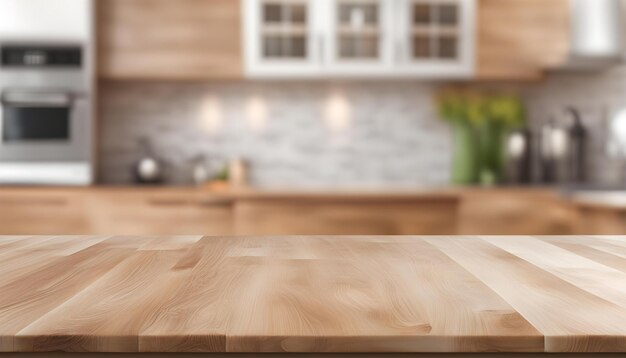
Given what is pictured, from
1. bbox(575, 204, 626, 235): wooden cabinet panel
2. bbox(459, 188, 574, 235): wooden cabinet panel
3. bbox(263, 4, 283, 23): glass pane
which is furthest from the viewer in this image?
bbox(263, 4, 283, 23): glass pane

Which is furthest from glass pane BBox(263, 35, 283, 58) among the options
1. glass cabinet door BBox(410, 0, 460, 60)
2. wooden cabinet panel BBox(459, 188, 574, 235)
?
wooden cabinet panel BBox(459, 188, 574, 235)

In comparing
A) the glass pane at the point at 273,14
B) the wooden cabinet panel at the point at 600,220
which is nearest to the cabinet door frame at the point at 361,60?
the glass pane at the point at 273,14

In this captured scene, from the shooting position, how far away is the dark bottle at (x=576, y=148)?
384 cm

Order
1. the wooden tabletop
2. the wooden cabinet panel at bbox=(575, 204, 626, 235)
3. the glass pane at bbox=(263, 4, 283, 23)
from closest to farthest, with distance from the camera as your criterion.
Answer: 1. the wooden tabletop
2. the wooden cabinet panel at bbox=(575, 204, 626, 235)
3. the glass pane at bbox=(263, 4, 283, 23)

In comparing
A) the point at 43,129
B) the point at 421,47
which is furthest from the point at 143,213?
the point at 421,47

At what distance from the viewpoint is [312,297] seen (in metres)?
0.74

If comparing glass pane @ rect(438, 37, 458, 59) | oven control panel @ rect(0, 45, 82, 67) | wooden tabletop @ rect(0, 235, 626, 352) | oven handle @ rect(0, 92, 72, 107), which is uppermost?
glass pane @ rect(438, 37, 458, 59)

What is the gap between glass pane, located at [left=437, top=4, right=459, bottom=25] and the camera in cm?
385

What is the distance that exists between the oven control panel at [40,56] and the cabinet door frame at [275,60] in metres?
0.99

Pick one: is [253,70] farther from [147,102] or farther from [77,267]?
[77,267]

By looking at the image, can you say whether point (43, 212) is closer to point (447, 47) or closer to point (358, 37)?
point (358, 37)

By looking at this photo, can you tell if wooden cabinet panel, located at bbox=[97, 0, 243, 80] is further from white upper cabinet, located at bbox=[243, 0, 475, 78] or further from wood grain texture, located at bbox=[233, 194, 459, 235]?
wood grain texture, located at bbox=[233, 194, 459, 235]

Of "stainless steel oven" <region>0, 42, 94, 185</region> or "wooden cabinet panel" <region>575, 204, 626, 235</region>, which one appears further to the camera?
"stainless steel oven" <region>0, 42, 94, 185</region>

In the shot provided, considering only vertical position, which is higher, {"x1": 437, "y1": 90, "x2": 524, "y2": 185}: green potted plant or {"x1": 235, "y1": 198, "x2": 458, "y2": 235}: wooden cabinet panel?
{"x1": 437, "y1": 90, "x2": 524, "y2": 185}: green potted plant
